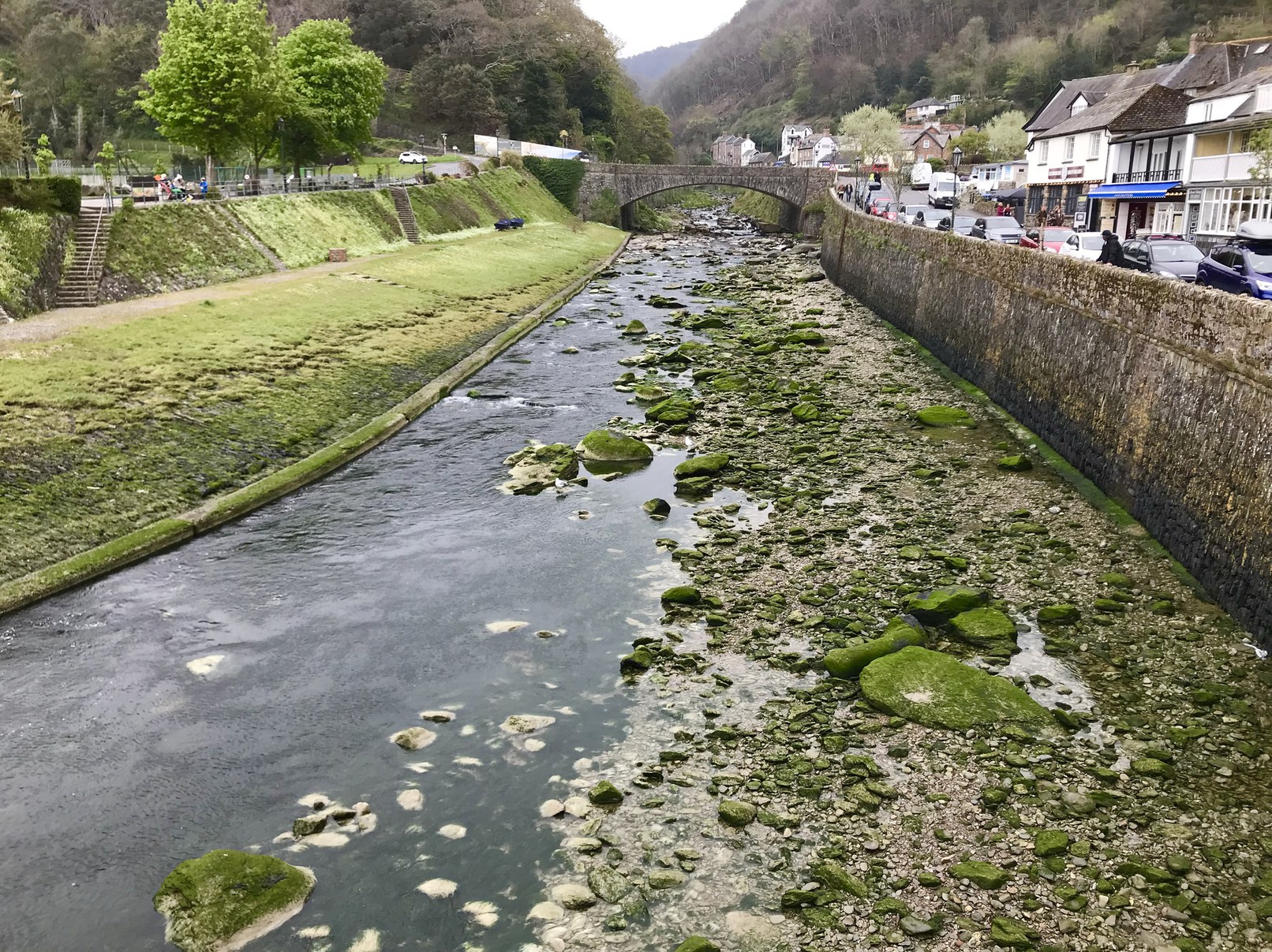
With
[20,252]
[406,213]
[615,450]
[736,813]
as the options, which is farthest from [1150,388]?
[406,213]

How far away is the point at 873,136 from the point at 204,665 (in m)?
139

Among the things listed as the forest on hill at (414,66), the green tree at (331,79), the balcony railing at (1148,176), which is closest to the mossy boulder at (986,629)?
the balcony railing at (1148,176)

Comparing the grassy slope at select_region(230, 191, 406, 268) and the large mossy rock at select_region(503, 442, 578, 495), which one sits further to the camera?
the grassy slope at select_region(230, 191, 406, 268)

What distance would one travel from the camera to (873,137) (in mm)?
139000

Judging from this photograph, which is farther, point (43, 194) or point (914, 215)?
point (914, 215)

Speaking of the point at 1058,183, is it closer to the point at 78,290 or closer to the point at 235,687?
the point at 78,290

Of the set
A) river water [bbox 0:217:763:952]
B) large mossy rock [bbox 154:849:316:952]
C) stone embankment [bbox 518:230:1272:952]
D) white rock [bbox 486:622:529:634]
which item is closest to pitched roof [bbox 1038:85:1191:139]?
stone embankment [bbox 518:230:1272:952]

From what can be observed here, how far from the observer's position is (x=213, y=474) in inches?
944

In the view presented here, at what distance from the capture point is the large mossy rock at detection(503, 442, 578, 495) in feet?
79.2

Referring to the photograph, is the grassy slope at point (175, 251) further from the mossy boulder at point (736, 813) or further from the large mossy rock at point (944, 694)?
the mossy boulder at point (736, 813)

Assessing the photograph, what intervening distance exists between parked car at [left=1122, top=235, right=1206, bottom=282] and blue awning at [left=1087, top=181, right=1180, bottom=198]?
35.7m

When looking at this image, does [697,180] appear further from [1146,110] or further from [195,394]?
[195,394]

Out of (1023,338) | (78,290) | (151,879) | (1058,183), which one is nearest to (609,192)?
(1058,183)

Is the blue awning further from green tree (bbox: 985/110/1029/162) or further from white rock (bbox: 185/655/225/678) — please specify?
white rock (bbox: 185/655/225/678)
